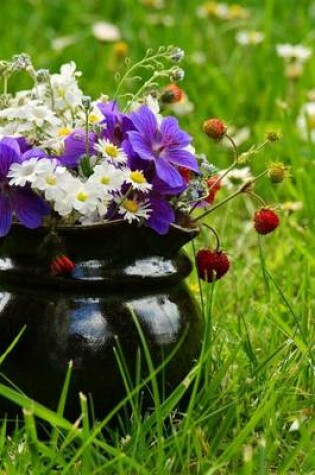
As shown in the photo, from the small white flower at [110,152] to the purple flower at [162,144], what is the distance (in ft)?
0.08

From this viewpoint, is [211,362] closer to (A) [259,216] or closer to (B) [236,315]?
(A) [259,216]

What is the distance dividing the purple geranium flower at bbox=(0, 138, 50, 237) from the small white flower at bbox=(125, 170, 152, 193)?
12cm

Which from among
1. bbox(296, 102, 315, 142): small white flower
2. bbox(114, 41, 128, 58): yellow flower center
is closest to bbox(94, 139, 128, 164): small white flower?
bbox(296, 102, 315, 142): small white flower

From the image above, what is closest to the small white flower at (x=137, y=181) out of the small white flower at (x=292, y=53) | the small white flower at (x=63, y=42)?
the small white flower at (x=292, y=53)

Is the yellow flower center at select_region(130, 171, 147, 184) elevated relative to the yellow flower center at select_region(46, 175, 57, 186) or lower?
lower

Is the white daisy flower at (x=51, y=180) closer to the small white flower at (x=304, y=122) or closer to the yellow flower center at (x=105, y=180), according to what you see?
the yellow flower center at (x=105, y=180)

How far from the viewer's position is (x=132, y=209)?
5.63 feet

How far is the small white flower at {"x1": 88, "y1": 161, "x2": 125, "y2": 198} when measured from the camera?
66.6 inches

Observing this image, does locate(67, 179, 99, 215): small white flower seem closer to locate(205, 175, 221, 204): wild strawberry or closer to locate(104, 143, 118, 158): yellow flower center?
locate(104, 143, 118, 158): yellow flower center

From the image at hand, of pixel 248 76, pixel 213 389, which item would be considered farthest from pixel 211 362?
pixel 248 76

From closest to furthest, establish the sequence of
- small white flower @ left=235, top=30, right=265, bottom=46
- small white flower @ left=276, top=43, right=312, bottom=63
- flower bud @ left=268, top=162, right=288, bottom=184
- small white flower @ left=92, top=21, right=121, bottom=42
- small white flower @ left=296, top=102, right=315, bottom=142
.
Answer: flower bud @ left=268, top=162, right=288, bottom=184 → small white flower @ left=296, top=102, right=315, bottom=142 → small white flower @ left=276, top=43, right=312, bottom=63 → small white flower @ left=235, top=30, right=265, bottom=46 → small white flower @ left=92, top=21, right=121, bottom=42

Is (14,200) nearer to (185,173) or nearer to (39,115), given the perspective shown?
(39,115)

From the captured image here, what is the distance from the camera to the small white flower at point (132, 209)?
5.62 ft

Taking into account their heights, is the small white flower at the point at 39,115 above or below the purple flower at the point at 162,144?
above
